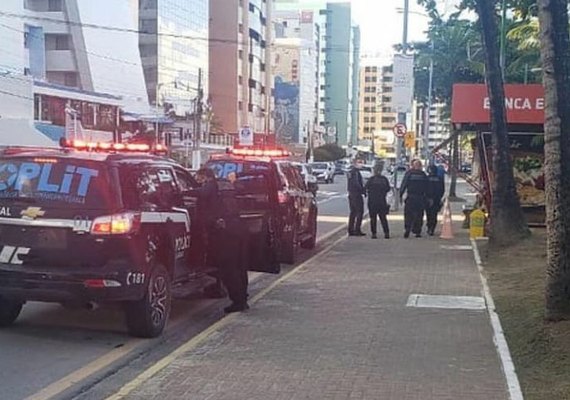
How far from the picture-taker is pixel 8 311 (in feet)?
29.9

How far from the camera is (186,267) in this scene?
988 centimetres

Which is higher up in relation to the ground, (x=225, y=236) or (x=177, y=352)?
(x=225, y=236)

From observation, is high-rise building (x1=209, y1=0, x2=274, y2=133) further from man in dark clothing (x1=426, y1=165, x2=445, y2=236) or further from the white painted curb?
the white painted curb

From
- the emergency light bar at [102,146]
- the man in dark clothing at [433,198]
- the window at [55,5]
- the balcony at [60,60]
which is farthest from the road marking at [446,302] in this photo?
the window at [55,5]

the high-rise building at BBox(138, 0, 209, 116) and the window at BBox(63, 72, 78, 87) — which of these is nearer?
the window at BBox(63, 72, 78, 87)

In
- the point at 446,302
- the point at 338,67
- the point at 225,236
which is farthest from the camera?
the point at 338,67

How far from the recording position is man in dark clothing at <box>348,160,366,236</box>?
67.0 ft

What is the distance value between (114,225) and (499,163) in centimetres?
1073

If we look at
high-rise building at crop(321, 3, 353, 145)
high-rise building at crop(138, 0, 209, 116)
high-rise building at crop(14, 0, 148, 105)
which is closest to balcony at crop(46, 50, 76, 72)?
high-rise building at crop(14, 0, 148, 105)

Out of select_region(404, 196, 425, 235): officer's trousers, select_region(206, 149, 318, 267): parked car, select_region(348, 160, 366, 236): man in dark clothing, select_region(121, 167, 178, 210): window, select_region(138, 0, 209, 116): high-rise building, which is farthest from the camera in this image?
select_region(138, 0, 209, 116): high-rise building

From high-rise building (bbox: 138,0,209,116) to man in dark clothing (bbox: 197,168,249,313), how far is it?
255 ft

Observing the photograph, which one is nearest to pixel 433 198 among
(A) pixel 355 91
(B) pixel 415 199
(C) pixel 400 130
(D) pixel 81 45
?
(B) pixel 415 199

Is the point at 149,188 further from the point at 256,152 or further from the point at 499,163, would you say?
Result: the point at 499,163

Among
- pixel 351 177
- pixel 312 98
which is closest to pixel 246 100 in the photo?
pixel 312 98
